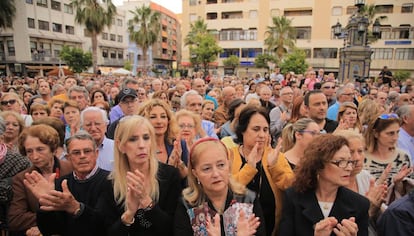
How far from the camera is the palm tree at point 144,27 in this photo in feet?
124

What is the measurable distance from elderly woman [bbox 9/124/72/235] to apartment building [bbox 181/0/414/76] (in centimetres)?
4513

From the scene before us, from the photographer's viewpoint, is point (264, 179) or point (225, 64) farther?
point (225, 64)

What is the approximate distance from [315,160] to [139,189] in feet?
4.74

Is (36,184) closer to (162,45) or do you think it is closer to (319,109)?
(319,109)

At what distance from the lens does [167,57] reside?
69.1 metres

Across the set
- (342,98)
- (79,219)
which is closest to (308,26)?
(342,98)

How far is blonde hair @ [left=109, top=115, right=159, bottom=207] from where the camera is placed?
7.79 feet

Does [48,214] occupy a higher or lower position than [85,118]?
lower

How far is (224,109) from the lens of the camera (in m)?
6.57

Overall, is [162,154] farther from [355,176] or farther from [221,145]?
[355,176]

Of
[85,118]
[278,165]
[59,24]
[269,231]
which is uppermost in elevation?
[59,24]

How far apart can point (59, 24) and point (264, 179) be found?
4608 cm

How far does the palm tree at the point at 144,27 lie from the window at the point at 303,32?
22.5 metres

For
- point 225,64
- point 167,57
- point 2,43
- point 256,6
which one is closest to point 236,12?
point 256,6
